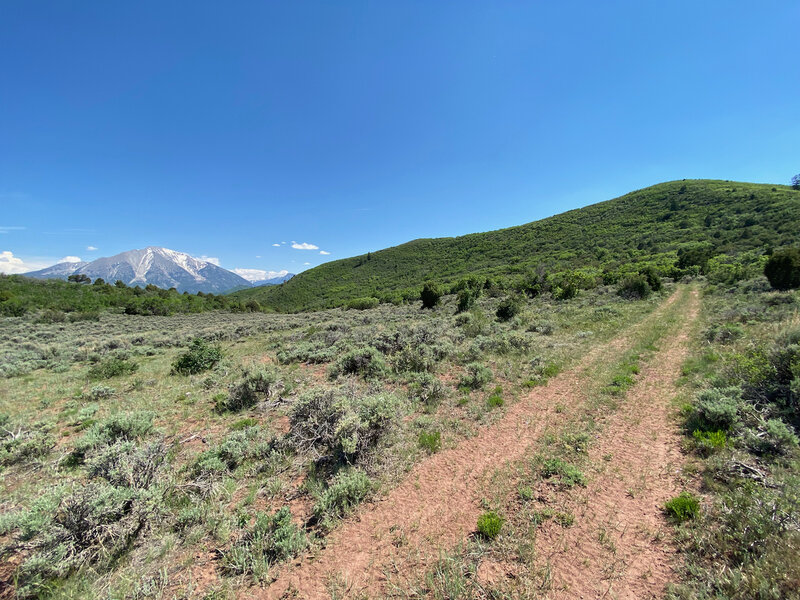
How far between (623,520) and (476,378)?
4.73 meters

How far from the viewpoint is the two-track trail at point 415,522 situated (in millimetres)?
3156

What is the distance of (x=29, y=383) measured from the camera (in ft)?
34.4

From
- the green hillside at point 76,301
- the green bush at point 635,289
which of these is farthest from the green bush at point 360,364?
the green hillside at point 76,301

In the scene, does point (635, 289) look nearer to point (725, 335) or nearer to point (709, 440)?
point (725, 335)

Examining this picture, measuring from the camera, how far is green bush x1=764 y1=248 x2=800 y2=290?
54.8 ft

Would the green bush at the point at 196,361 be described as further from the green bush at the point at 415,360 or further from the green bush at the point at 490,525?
the green bush at the point at 490,525

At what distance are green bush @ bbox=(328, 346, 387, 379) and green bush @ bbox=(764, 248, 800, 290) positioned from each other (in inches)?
992

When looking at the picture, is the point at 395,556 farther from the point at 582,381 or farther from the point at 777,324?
the point at 777,324

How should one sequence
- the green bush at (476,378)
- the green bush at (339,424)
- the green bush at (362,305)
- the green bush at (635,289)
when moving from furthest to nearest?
the green bush at (362,305), the green bush at (635,289), the green bush at (476,378), the green bush at (339,424)

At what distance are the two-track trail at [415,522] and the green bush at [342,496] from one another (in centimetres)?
17

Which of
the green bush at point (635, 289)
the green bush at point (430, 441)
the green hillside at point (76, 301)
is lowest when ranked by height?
the green bush at point (430, 441)

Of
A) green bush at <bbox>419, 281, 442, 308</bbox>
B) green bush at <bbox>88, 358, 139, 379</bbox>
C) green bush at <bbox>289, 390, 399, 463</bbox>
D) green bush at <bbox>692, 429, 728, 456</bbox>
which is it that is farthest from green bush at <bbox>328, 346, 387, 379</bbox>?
green bush at <bbox>419, 281, 442, 308</bbox>

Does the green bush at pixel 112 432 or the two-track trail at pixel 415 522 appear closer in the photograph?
the two-track trail at pixel 415 522

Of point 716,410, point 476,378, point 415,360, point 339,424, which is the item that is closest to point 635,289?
point 716,410
